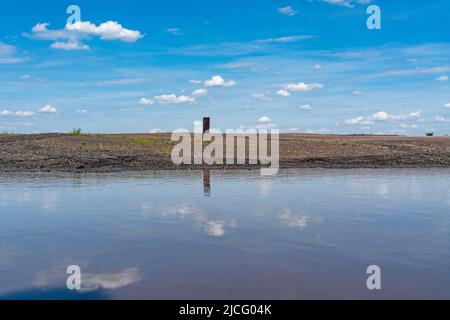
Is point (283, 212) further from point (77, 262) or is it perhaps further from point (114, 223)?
point (77, 262)

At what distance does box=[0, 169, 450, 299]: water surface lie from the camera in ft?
26.1

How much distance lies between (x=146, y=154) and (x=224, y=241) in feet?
78.1

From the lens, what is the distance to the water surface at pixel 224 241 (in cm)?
796

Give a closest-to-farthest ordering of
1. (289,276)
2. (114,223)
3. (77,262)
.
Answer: (289,276) → (77,262) → (114,223)

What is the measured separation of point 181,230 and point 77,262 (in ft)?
10.8

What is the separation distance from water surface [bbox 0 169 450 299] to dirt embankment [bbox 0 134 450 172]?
31.9ft

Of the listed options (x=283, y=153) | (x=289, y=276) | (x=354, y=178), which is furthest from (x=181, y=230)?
(x=283, y=153)

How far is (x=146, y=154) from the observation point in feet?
112

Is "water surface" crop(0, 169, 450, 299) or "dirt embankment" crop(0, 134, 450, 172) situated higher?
"dirt embankment" crop(0, 134, 450, 172)

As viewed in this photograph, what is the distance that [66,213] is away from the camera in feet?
48.1

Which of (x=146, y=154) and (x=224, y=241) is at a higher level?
(x=146, y=154)

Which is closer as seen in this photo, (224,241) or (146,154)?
(224,241)

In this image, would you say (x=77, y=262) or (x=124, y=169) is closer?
(x=77, y=262)
